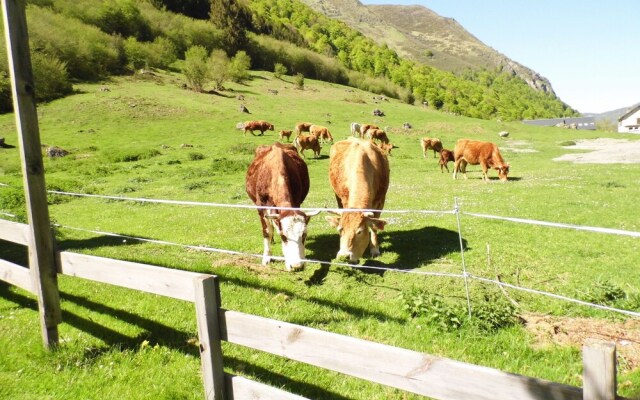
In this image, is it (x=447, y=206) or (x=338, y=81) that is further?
(x=338, y=81)

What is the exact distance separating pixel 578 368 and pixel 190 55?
91.0m

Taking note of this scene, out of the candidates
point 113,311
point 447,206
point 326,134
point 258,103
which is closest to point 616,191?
point 447,206

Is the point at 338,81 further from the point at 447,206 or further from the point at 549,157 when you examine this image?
the point at 447,206

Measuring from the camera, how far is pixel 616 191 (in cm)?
1897

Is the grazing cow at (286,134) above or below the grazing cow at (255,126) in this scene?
below

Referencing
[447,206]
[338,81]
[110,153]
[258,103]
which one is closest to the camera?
[447,206]

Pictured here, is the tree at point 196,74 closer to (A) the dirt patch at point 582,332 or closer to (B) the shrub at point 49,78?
(B) the shrub at point 49,78

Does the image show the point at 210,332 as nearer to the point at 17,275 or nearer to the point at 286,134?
the point at 17,275

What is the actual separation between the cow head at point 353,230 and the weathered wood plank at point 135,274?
4.68m

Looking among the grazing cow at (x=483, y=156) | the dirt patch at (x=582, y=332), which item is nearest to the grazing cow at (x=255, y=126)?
the grazing cow at (x=483, y=156)

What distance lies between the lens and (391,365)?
10.0 ft

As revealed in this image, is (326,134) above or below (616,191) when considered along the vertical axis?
above

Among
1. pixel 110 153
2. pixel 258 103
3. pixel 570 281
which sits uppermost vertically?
pixel 258 103

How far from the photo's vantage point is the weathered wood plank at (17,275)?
6000 mm
